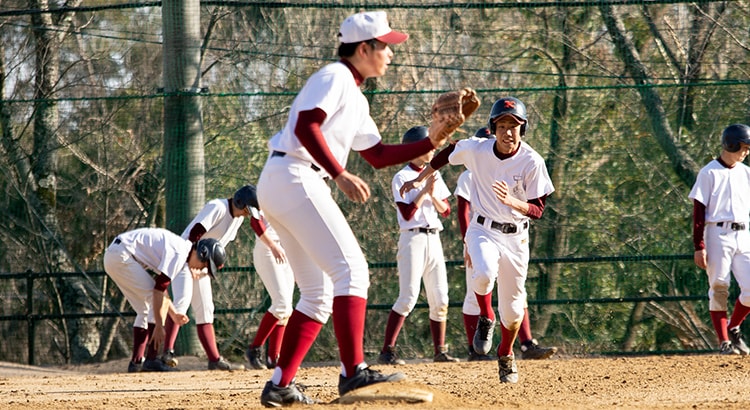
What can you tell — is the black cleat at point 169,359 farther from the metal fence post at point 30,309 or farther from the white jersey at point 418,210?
the white jersey at point 418,210

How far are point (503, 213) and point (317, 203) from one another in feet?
8.48

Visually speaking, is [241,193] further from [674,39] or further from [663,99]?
[674,39]

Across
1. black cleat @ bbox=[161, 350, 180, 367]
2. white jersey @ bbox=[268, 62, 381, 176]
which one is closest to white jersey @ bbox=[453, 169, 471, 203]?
black cleat @ bbox=[161, 350, 180, 367]

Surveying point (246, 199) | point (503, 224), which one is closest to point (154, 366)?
point (246, 199)

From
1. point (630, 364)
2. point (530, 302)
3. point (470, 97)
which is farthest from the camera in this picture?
point (530, 302)

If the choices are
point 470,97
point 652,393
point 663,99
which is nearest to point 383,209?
point 663,99

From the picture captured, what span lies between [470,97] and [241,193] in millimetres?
4622

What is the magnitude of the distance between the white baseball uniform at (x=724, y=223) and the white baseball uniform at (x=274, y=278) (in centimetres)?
378

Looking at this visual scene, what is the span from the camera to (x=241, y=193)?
10.1m

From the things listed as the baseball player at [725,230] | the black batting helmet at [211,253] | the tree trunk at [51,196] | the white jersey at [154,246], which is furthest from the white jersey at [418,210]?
the tree trunk at [51,196]

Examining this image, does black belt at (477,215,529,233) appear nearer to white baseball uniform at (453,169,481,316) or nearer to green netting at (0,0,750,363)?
white baseball uniform at (453,169,481,316)

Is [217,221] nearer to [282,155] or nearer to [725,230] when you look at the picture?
[725,230]

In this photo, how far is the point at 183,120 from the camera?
11.3 meters

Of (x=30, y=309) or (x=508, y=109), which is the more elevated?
(x=508, y=109)
